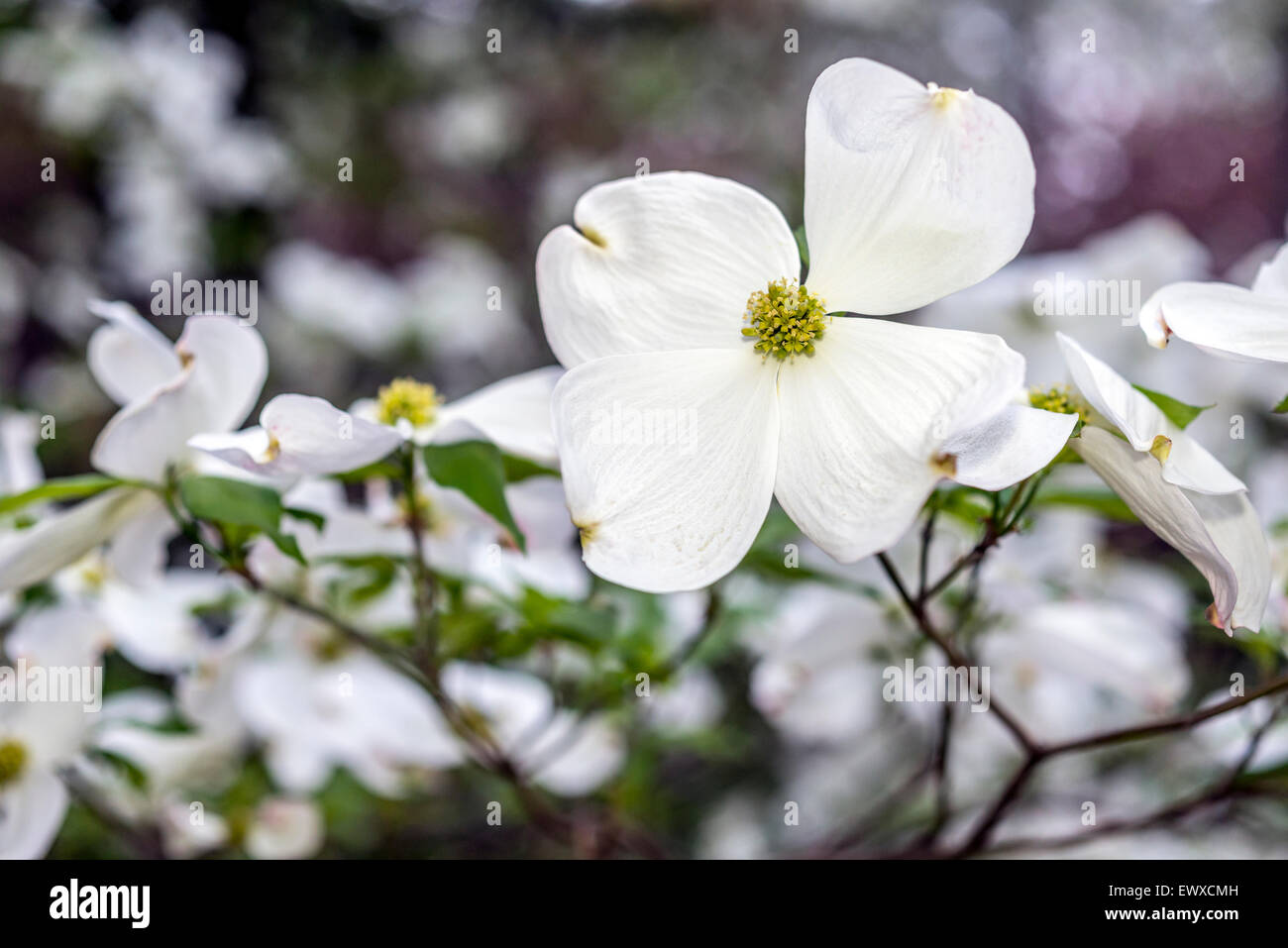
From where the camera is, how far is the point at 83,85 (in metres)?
2.24

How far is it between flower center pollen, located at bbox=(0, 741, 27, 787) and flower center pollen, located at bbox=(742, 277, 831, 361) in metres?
0.62

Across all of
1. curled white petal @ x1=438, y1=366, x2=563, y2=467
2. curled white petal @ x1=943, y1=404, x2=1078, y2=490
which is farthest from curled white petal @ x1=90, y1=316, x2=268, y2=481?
curled white petal @ x1=943, y1=404, x2=1078, y2=490

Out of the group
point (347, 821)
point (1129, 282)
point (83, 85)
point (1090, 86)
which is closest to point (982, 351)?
point (1129, 282)

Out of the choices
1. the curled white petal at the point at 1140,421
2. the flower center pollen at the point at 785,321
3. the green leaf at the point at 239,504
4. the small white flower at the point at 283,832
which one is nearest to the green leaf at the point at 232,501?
the green leaf at the point at 239,504

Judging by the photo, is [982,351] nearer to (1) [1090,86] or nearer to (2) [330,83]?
(2) [330,83]

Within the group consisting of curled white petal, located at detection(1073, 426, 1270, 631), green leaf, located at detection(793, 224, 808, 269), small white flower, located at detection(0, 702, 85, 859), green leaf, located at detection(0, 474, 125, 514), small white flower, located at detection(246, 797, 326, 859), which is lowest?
small white flower, located at detection(246, 797, 326, 859)

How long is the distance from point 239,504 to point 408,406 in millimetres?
138

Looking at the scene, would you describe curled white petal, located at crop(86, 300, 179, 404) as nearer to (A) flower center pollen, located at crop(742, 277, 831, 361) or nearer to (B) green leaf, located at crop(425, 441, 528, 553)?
(B) green leaf, located at crop(425, 441, 528, 553)

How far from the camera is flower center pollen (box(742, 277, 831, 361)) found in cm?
50

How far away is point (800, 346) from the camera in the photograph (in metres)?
0.50

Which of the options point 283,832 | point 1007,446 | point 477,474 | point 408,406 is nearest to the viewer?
point 1007,446

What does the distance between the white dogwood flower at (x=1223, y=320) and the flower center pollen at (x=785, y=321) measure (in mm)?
145

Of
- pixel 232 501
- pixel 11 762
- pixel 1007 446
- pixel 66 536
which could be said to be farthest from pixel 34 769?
pixel 1007 446

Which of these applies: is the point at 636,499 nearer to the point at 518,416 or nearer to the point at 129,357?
the point at 518,416
